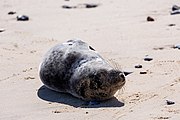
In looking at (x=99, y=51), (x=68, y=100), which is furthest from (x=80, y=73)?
(x=99, y=51)

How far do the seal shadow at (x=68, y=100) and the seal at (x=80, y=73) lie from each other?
0.15 feet

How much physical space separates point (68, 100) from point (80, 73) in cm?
28

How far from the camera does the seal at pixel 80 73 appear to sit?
4.85 m

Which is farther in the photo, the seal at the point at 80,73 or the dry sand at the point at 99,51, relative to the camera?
the seal at the point at 80,73

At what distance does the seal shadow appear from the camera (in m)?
4.84

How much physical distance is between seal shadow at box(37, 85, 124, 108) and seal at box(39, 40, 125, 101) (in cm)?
5

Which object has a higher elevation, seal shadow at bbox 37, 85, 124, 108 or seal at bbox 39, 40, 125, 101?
seal at bbox 39, 40, 125, 101

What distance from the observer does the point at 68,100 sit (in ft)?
16.6

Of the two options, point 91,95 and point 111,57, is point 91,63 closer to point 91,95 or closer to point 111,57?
point 91,95

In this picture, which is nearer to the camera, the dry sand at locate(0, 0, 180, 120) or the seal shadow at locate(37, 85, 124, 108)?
the dry sand at locate(0, 0, 180, 120)

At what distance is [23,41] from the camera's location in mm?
7594

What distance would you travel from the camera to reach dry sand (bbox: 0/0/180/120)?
4738 mm

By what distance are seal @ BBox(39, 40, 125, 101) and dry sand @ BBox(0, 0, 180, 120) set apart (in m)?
0.10

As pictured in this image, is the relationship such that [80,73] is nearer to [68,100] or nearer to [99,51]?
[68,100]
